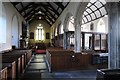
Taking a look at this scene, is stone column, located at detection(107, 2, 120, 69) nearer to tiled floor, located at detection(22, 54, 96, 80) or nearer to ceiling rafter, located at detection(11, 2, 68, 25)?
tiled floor, located at detection(22, 54, 96, 80)

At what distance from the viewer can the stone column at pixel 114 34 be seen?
3.95m

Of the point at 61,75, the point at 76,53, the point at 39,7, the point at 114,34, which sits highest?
the point at 39,7

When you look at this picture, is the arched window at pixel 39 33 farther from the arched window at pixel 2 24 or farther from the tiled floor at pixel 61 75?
the tiled floor at pixel 61 75

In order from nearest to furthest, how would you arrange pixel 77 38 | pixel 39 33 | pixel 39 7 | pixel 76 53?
pixel 76 53, pixel 77 38, pixel 39 7, pixel 39 33

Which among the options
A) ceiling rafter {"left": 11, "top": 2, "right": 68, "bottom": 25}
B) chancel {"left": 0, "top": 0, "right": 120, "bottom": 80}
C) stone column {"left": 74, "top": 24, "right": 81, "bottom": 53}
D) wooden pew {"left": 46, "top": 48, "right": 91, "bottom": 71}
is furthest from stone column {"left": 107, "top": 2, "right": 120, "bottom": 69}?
ceiling rafter {"left": 11, "top": 2, "right": 68, "bottom": 25}

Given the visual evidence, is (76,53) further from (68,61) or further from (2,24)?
(2,24)

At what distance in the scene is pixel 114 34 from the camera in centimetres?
404

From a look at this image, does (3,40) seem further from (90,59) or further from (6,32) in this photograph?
(90,59)

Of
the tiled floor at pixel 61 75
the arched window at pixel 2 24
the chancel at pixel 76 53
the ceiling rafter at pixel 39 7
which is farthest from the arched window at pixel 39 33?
the tiled floor at pixel 61 75

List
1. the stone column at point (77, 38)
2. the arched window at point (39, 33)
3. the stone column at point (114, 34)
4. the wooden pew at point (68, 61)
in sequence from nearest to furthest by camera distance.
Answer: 1. the stone column at point (114, 34)
2. the wooden pew at point (68, 61)
3. the stone column at point (77, 38)
4. the arched window at point (39, 33)

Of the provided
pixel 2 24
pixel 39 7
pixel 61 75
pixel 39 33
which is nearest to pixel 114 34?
pixel 61 75

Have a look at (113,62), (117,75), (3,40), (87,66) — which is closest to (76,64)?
(87,66)

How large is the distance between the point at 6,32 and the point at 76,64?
4.45 m

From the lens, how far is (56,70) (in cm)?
691
